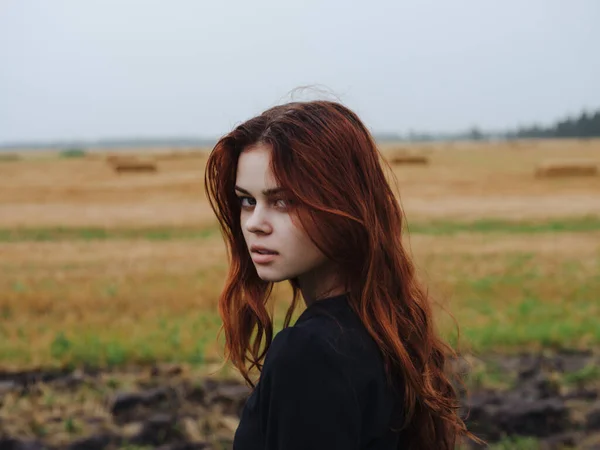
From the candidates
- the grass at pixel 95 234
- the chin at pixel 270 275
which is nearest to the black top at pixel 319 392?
the chin at pixel 270 275

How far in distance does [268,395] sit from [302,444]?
0.12 m

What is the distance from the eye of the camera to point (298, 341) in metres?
1.55

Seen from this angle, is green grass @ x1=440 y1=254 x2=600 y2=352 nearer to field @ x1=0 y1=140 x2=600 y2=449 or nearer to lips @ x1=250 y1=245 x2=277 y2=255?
field @ x1=0 y1=140 x2=600 y2=449

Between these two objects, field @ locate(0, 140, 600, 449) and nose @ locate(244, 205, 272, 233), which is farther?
field @ locate(0, 140, 600, 449)

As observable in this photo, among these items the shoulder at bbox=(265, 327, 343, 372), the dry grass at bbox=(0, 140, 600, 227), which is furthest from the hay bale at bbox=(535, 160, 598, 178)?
the shoulder at bbox=(265, 327, 343, 372)

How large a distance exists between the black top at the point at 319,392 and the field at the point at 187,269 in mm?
482

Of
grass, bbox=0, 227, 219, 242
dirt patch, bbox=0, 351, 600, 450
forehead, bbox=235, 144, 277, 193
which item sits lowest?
grass, bbox=0, 227, 219, 242

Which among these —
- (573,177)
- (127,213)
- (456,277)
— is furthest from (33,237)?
(573,177)

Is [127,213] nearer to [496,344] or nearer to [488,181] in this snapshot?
[488,181]

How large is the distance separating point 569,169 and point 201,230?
571 inches

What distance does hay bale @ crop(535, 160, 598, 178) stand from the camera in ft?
88.1

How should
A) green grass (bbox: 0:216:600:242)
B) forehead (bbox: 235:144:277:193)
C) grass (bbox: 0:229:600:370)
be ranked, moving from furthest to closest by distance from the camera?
green grass (bbox: 0:216:600:242) → grass (bbox: 0:229:600:370) → forehead (bbox: 235:144:277:193)

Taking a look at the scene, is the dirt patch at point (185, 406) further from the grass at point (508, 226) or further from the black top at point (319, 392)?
the grass at point (508, 226)

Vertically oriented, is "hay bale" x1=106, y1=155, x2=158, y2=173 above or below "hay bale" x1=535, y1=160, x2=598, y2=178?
above
